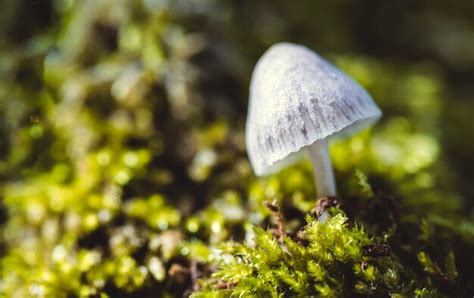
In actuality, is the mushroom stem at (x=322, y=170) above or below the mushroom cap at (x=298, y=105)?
below

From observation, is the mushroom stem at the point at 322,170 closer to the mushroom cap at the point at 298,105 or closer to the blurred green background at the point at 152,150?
the blurred green background at the point at 152,150

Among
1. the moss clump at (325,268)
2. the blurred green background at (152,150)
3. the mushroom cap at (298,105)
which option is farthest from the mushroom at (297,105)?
the blurred green background at (152,150)

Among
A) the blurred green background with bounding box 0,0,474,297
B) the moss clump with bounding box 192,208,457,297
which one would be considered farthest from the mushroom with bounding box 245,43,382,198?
the blurred green background with bounding box 0,0,474,297

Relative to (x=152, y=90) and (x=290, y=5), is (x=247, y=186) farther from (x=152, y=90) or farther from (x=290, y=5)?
(x=290, y=5)

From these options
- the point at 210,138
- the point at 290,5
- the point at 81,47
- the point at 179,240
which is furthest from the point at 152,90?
the point at 290,5

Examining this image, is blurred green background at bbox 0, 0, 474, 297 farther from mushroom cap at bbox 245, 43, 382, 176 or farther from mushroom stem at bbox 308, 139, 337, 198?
mushroom cap at bbox 245, 43, 382, 176

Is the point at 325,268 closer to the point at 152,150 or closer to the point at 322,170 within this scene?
the point at 322,170
